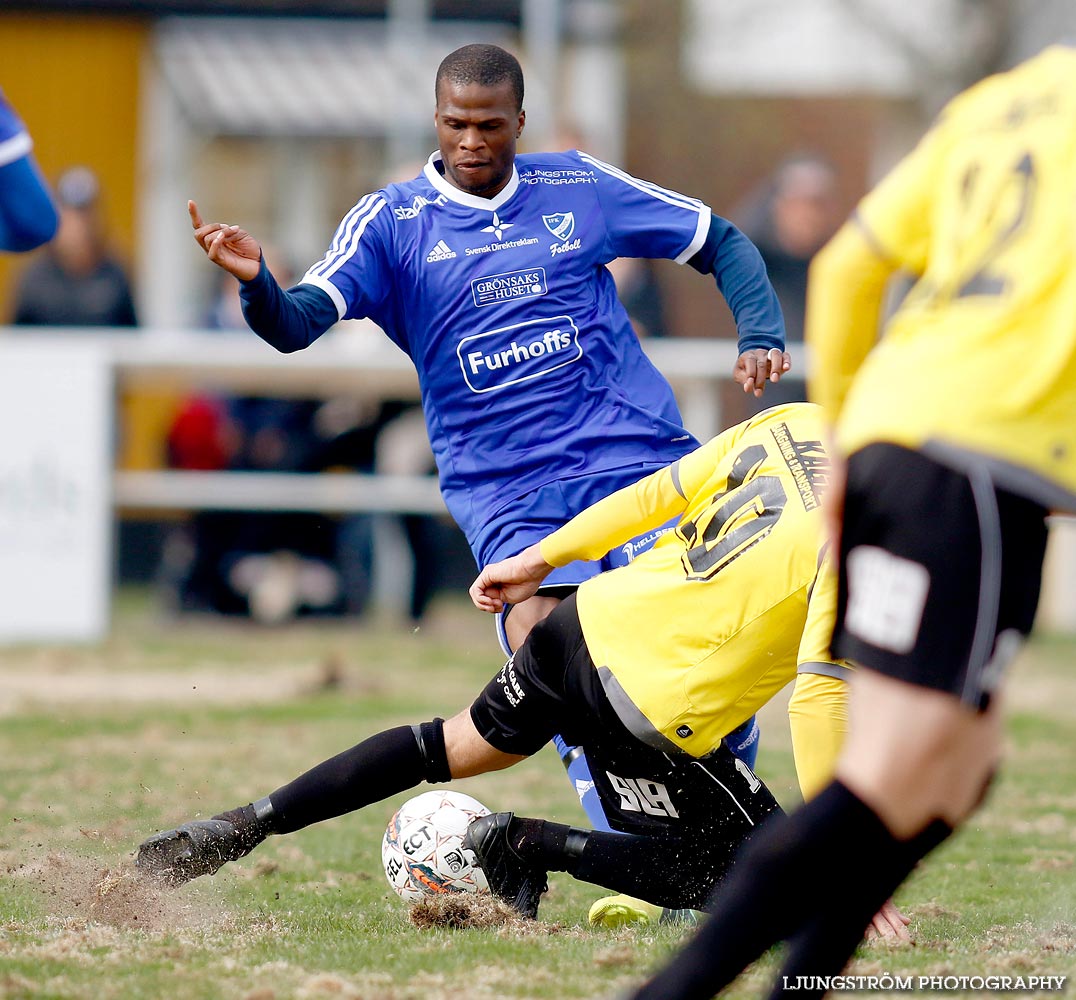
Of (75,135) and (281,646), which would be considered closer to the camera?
(281,646)

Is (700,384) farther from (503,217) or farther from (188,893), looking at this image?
(188,893)

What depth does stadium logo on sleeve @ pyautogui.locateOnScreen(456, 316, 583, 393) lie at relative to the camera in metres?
5.02

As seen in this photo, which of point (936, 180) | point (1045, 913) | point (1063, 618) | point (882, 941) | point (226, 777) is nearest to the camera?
point (936, 180)

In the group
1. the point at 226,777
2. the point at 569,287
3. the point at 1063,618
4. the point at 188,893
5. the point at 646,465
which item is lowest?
the point at 1063,618

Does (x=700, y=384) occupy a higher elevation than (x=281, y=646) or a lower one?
higher

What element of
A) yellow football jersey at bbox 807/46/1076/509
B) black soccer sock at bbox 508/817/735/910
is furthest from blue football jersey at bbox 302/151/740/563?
yellow football jersey at bbox 807/46/1076/509

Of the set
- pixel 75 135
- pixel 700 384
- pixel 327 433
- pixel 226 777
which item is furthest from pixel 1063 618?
pixel 75 135

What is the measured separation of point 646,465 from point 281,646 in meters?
6.22

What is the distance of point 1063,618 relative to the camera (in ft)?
41.7

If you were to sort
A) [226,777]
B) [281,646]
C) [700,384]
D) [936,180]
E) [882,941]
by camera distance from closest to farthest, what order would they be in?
[936,180]
[882,941]
[226,777]
[281,646]
[700,384]

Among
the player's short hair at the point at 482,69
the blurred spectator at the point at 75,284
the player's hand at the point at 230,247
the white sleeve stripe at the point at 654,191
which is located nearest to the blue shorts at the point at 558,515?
the white sleeve stripe at the point at 654,191

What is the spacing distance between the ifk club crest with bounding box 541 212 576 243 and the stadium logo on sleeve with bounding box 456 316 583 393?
267mm

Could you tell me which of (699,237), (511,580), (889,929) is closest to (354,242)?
(699,237)

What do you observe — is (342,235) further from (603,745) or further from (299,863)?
(299,863)
